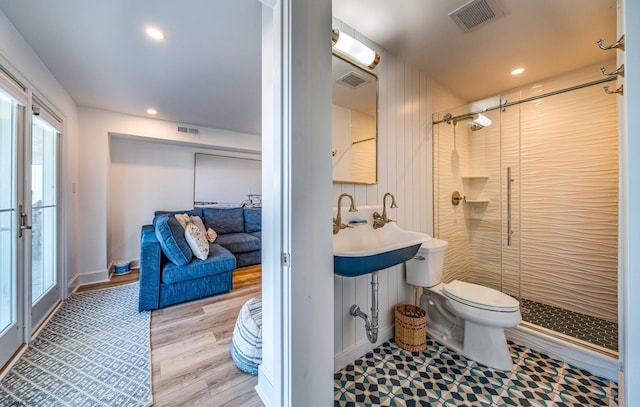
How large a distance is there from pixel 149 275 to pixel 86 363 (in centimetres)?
82

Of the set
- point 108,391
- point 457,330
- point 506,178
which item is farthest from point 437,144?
point 108,391

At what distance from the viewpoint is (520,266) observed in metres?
2.28

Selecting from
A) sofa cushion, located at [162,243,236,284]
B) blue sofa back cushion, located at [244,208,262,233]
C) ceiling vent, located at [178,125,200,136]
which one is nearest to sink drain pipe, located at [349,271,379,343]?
sofa cushion, located at [162,243,236,284]

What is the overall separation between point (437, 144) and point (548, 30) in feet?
3.42

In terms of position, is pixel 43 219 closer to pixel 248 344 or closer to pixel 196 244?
pixel 196 244

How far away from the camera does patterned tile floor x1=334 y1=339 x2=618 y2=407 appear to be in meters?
1.28

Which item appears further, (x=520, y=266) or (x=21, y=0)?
(x=520, y=266)

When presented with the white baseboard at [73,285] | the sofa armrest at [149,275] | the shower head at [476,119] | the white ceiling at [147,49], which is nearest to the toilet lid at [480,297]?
the shower head at [476,119]

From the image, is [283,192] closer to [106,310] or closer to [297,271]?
[297,271]

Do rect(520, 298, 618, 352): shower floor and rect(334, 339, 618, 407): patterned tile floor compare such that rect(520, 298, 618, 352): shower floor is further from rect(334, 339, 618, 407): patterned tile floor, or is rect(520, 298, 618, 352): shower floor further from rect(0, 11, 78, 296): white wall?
rect(0, 11, 78, 296): white wall

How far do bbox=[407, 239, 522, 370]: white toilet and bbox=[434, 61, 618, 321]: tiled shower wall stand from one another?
590mm

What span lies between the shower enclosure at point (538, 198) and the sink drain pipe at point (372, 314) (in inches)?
48.1

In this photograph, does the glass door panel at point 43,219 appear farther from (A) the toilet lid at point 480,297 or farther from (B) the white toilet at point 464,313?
(A) the toilet lid at point 480,297

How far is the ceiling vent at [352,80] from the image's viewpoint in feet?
5.10
